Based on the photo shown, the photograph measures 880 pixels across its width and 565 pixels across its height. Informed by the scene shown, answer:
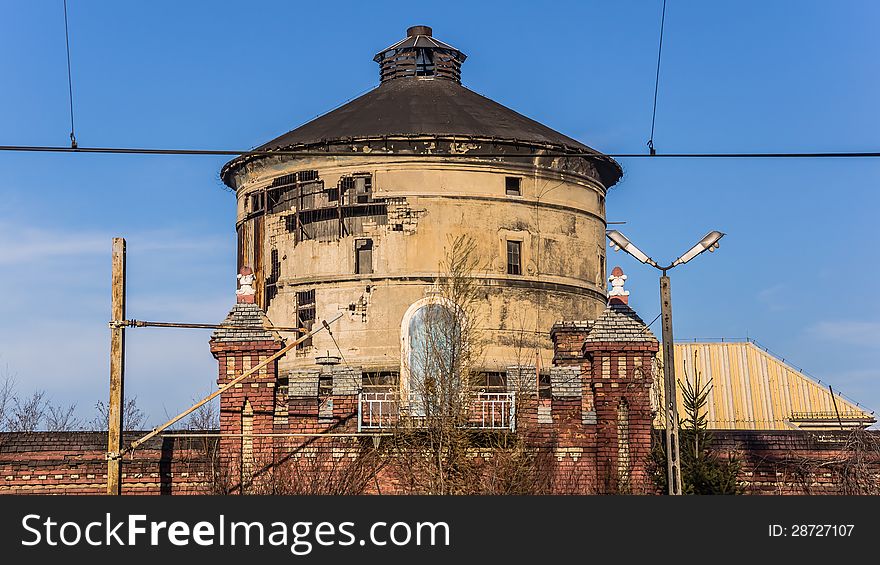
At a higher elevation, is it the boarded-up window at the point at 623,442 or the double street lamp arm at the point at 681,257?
the double street lamp arm at the point at 681,257

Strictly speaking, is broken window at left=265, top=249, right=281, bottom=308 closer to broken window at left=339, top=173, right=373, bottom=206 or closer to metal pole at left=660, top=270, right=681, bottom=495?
broken window at left=339, top=173, right=373, bottom=206

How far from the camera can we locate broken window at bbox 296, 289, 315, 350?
4144 centimetres

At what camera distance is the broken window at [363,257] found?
41.0m

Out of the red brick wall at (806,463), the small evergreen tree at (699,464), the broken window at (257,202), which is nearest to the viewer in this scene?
the small evergreen tree at (699,464)

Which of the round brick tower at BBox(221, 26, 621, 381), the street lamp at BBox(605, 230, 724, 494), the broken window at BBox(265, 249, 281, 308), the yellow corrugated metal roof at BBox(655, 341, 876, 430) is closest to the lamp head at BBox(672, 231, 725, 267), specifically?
the street lamp at BBox(605, 230, 724, 494)

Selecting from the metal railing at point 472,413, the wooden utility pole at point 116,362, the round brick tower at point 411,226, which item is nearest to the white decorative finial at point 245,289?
the metal railing at point 472,413

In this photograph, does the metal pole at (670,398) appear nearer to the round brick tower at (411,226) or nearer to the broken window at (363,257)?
the round brick tower at (411,226)

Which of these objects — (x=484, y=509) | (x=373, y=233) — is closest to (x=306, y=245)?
(x=373, y=233)

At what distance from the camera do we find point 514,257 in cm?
4128

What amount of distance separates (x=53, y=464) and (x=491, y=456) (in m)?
8.45

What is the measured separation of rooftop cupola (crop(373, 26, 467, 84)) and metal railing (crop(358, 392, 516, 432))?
17735 millimetres

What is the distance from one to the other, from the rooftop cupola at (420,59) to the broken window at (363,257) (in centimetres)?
727

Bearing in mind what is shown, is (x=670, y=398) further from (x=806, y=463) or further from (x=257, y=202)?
(x=257, y=202)

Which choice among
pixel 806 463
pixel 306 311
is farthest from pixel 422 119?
pixel 806 463
